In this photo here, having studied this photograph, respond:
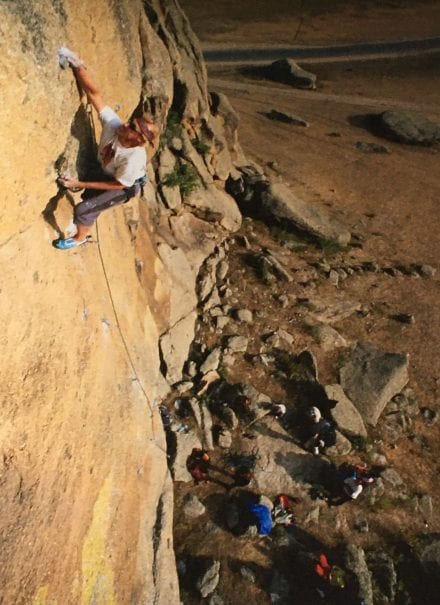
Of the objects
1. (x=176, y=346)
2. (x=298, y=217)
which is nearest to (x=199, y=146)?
(x=298, y=217)

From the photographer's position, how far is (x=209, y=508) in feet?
28.8

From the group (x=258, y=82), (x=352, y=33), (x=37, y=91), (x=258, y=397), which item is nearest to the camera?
(x=37, y=91)

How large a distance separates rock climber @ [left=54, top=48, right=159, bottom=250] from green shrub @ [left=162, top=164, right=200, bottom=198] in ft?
18.9

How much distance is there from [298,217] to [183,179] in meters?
4.21

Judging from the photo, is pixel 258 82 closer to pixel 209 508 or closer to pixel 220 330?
pixel 220 330

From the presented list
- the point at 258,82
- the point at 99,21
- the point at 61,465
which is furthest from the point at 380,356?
the point at 258,82

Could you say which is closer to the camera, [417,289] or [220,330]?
[220,330]

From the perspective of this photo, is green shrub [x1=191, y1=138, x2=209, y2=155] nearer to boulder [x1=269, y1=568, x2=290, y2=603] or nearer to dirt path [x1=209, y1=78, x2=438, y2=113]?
boulder [x1=269, y1=568, x2=290, y2=603]

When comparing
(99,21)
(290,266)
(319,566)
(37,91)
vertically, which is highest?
(99,21)

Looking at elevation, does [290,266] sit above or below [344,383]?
above

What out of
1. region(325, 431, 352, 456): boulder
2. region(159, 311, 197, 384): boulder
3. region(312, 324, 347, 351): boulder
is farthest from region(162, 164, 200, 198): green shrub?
region(325, 431, 352, 456): boulder

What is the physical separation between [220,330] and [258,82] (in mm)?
21463

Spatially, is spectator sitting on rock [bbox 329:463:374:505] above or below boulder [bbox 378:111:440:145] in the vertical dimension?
below

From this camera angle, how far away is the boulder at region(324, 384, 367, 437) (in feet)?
32.6
